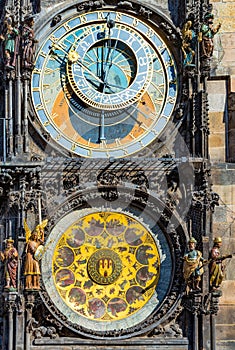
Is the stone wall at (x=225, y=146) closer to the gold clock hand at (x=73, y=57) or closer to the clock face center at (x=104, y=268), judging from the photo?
the clock face center at (x=104, y=268)

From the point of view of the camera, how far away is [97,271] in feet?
67.8

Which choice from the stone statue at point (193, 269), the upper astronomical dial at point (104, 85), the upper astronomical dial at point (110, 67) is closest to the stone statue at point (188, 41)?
the upper astronomical dial at point (104, 85)

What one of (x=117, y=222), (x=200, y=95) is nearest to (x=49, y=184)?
(x=117, y=222)

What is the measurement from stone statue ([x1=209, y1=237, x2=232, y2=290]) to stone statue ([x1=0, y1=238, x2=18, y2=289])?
8.25ft

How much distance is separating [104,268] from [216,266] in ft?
4.78

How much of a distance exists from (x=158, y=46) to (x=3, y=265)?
365cm

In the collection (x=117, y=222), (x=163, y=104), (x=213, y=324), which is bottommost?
(x=213, y=324)

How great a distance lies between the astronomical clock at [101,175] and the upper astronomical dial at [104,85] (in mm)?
13

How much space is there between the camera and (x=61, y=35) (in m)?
21.5

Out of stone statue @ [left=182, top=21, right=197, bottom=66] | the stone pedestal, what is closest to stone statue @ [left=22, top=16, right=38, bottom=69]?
stone statue @ [left=182, top=21, right=197, bottom=66]

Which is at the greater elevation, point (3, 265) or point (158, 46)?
point (158, 46)

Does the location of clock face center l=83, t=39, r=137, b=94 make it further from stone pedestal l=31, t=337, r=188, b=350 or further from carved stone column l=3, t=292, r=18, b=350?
stone pedestal l=31, t=337, r=188, b=350

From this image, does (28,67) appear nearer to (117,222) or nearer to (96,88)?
(96,88)

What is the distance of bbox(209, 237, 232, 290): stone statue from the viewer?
20.4 meters
